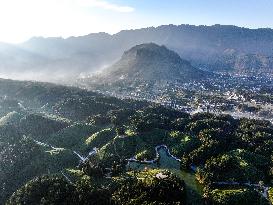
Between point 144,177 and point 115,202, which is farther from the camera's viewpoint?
point 144,177

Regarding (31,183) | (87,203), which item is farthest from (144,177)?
(31,183)

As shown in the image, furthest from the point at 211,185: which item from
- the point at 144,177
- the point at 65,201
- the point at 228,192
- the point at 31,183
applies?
the point at 31,183

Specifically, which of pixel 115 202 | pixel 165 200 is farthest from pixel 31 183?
pixel 165 200

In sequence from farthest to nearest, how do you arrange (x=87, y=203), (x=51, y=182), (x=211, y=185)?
(x=211, y=185) → (x=51, y=182) → (x=87, y=203)


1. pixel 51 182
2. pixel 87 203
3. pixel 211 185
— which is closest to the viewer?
pixel 87 203

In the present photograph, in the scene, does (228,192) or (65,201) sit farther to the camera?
(228,192)

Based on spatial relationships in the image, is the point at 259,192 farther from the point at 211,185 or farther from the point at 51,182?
the point at 51,182

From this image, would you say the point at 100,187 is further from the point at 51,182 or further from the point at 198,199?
the point at 198,199
